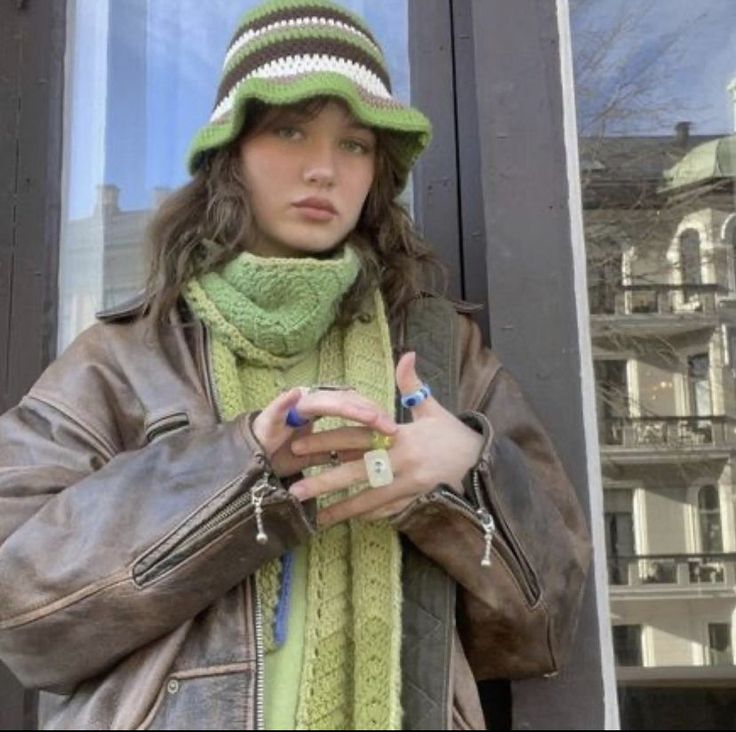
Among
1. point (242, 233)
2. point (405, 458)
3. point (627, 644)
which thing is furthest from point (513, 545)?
point (627, 644)

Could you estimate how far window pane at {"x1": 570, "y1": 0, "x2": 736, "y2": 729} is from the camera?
1994mm

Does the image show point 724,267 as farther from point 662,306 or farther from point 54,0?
point 54,0

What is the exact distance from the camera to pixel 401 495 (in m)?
1.37

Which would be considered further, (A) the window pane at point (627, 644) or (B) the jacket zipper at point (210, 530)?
(A) the window pane at point (627, 644)

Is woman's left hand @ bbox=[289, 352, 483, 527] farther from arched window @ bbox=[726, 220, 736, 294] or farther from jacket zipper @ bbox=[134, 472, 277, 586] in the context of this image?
arched window @ bbox=[726, 220, 736, 294]

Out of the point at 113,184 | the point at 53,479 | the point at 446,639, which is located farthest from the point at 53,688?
the point at 113,184

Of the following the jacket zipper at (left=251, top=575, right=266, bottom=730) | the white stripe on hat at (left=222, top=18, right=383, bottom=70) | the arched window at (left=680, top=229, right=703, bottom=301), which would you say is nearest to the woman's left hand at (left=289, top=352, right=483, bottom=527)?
the jacket zipper at (left=251, top=575, right=266, bottom=730)

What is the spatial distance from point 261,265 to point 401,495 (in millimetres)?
329

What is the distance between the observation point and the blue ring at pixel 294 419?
1288 millimetres

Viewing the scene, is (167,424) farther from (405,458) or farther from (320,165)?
(320,165)

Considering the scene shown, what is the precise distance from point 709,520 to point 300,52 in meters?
1.06

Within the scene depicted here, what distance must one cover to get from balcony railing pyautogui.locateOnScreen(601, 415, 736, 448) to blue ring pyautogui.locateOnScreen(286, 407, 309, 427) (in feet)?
2.76

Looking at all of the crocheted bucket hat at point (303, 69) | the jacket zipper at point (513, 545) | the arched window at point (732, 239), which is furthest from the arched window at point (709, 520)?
the crocheted bucket hat at point (303, 69)

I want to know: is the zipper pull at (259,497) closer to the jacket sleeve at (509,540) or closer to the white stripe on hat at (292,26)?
the jacket sleeve at (509,540)
